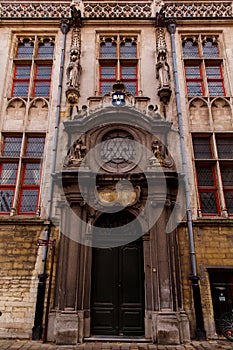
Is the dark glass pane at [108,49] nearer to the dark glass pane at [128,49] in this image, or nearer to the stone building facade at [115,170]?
the stone building facade at [115,170]

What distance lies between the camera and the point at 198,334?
7.32m

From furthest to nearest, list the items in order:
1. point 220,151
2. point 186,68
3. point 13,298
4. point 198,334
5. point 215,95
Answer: point 186,68 → point 215,95 → point 220,151 → point 13,298 → point 198,334

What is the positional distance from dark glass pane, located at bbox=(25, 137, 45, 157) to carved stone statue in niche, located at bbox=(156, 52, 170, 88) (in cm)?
496

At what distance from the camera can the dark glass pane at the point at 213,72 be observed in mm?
11234

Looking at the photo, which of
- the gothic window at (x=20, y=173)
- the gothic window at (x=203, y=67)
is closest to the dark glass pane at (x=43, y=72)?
the gothic window at (x=20, y=173)

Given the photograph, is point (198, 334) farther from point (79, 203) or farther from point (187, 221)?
point (79, 203)

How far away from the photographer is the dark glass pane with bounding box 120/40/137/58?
11781 mm

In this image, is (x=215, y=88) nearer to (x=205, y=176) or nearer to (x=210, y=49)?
(x=210, y=49)

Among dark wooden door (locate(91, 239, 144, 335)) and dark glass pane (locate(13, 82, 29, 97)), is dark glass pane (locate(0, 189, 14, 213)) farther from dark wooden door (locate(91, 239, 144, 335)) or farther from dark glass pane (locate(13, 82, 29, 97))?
dark glass pane (locate(13, 82, 29, 97))

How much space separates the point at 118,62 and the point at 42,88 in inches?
131

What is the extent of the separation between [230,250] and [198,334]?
2535 mm

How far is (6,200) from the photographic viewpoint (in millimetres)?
9188

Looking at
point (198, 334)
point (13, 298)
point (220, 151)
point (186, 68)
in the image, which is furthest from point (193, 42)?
point (13, 298)

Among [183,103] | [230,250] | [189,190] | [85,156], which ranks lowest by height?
[230,250]
